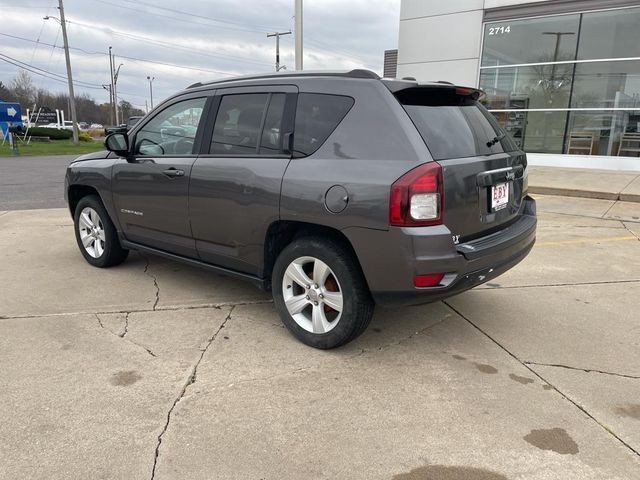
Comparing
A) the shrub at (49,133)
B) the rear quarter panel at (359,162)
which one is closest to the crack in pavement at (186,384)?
the rear quarter panel at (359,162)

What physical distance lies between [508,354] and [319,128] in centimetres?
204

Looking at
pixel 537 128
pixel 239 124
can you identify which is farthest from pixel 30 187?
pixel 537 128

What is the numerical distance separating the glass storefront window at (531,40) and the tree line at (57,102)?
68.5m

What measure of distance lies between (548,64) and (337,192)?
48.8 feet

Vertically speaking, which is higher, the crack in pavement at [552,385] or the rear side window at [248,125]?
the rear side window at [248,125]

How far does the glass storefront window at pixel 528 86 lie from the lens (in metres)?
15.1

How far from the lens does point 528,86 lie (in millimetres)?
15727

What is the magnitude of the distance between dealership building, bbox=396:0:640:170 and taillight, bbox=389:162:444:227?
540 inches

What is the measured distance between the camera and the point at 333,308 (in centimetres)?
336

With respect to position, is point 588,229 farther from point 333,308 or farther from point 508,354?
point 333,308

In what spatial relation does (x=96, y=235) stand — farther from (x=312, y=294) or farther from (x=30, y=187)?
(x=30, y=187)

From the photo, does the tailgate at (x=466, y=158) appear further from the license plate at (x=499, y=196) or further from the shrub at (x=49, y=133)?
the shrub at (x=49, y=133)

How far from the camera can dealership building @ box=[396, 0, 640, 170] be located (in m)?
14.1

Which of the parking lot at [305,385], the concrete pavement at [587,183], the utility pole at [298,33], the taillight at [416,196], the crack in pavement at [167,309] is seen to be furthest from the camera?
the utility pole at [298,33]
